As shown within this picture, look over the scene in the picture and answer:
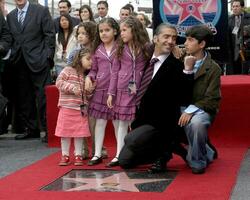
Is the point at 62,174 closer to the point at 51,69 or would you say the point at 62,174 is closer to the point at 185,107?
the point at 185,107

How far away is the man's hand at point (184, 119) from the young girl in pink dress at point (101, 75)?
81 cm

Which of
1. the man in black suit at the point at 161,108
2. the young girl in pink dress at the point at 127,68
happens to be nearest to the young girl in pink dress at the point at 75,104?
the young girl in pink dress at the point at 127,68

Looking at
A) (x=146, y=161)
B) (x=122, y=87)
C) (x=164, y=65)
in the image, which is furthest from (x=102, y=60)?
(x=146, y=161)

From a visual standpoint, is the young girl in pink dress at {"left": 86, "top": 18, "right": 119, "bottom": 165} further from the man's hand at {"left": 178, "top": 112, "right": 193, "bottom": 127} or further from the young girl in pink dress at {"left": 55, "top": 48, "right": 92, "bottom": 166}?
the man's hand at {"left": 178, "top": 112, "right": 193, "bottom": 127}

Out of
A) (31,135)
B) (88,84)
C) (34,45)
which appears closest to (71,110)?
(88,84)

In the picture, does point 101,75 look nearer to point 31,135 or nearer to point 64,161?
point 64,161

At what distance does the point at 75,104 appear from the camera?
588 cm

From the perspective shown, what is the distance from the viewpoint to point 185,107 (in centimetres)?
555

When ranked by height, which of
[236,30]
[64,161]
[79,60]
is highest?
[236,30]

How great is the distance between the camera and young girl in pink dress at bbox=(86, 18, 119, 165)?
578 centimetres

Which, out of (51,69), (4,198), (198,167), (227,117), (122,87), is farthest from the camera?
(51,69)

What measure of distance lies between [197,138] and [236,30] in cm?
376

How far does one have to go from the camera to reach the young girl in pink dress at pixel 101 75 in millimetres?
5781

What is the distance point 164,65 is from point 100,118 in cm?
92
